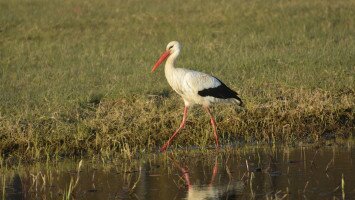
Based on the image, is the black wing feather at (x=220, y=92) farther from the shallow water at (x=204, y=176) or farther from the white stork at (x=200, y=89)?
the shallow water at (x=204, y=176)

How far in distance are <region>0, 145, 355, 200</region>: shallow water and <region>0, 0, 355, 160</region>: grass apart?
49 cm

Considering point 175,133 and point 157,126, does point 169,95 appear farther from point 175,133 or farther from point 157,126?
point 175,133

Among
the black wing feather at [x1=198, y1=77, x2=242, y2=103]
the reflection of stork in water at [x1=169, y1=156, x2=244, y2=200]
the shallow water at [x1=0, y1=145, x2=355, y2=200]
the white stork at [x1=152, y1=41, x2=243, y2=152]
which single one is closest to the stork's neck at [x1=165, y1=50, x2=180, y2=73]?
the white stork at [x1=152, y1=41, x2=243, y2=152]

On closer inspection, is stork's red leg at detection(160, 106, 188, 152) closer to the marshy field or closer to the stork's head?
the marshy field

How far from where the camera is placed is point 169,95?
440 inches

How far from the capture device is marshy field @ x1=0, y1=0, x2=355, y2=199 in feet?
26.7

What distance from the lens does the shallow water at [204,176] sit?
6891 millimetres

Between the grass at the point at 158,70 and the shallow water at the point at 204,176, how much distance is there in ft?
1.59

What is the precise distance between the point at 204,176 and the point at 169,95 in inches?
143

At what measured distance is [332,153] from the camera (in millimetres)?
8516

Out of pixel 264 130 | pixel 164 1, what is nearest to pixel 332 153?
pixel 264 130

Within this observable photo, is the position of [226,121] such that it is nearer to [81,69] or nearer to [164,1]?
[81,69]

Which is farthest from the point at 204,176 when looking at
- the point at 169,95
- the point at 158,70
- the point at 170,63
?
the point at 158,70

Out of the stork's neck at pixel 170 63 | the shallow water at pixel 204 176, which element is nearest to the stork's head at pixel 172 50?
the stork's neck at pixel 170 63
